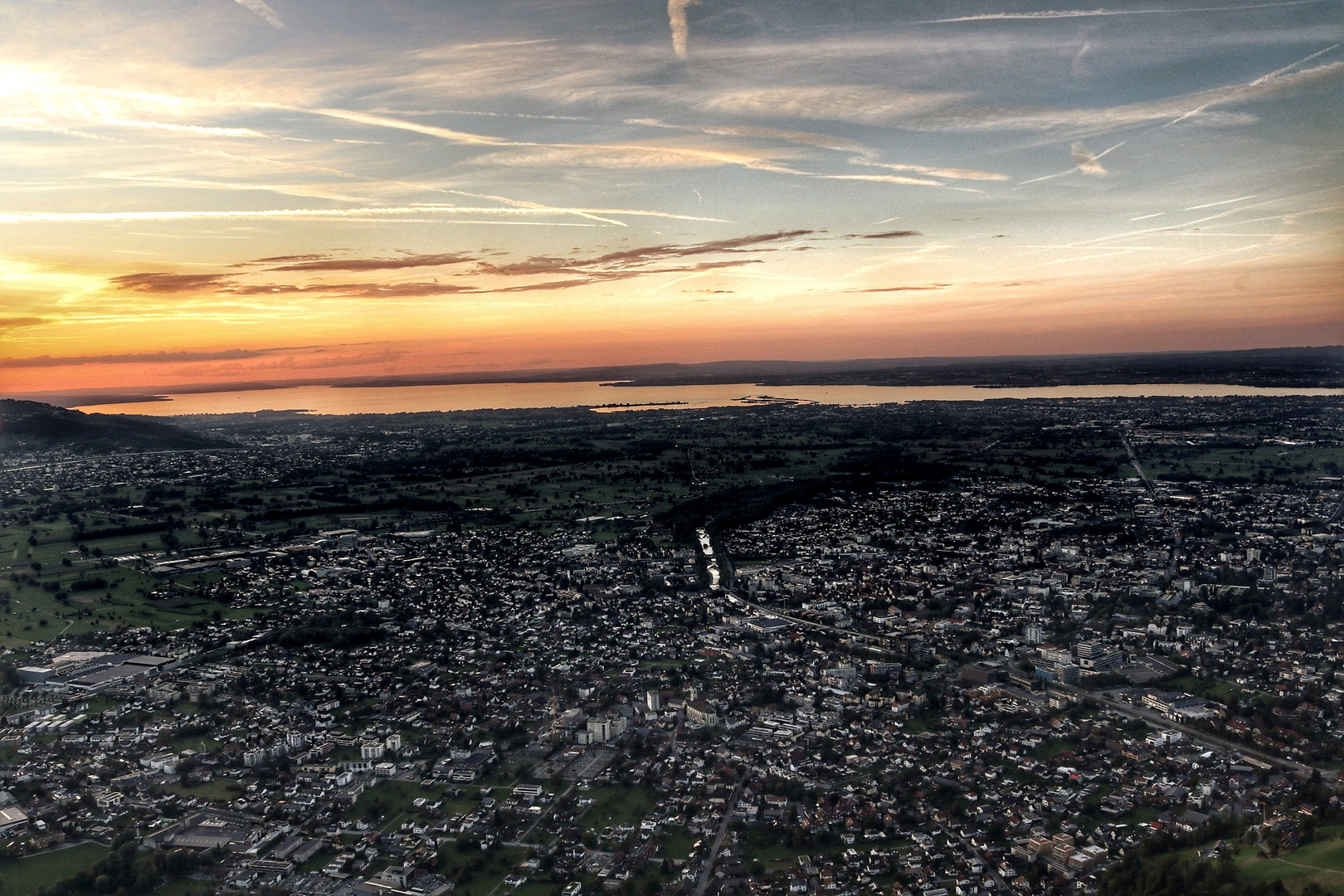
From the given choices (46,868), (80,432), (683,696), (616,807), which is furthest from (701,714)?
(80,432)

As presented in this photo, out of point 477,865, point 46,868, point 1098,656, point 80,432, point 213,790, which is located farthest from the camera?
point 80,432

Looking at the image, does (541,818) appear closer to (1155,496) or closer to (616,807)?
(616,807)

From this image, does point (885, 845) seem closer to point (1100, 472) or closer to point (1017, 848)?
point (1017, 848)

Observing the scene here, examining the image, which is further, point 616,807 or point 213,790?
point 213,790

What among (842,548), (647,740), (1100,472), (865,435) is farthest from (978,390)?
(647,740)

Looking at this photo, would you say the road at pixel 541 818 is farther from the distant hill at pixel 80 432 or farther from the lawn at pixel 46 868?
the distant hill at pixel 80 432

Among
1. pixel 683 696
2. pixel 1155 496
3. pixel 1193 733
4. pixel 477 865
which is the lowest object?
pixel 477 865
